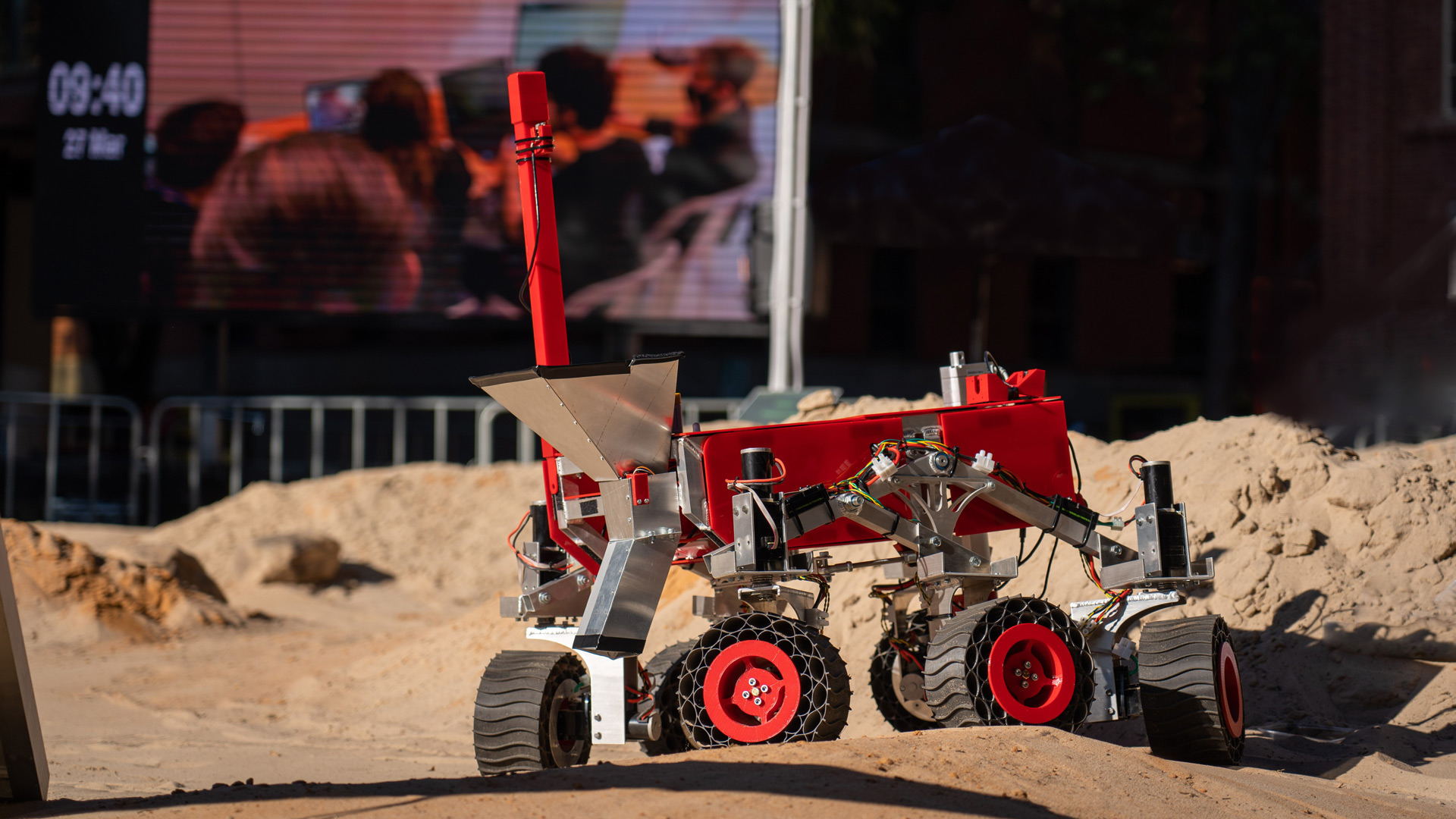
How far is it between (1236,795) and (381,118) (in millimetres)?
14986

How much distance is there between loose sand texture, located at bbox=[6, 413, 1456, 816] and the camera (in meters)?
4.46

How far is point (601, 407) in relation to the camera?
5.00 metres

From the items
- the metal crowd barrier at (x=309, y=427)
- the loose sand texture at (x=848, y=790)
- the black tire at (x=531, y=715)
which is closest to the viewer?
the loose sand texture at (x=848, y=790)

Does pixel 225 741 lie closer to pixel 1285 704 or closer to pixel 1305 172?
pixel 1285 704

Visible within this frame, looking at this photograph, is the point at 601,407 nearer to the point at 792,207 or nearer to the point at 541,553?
the point at 541,553

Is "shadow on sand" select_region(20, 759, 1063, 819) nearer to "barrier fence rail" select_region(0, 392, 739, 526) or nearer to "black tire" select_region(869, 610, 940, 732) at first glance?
"black tire" select_region(869, 610, 940, 732)

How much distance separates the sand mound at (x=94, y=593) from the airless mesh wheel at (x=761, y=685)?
842 centimetres

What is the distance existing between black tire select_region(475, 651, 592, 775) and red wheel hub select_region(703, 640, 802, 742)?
1.83 ft

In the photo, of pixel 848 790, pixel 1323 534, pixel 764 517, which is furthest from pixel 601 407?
pixel 1323 534

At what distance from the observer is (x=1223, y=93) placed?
23469 mm

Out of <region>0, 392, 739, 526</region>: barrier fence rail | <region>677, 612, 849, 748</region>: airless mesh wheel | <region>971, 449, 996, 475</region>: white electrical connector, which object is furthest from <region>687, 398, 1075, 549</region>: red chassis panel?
<region>0, 392, 739, 526</region>: barrier fence rail

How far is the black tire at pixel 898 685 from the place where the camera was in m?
6.55

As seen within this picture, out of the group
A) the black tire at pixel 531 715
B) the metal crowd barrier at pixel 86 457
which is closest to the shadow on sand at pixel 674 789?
the black tire at pixel 531 715

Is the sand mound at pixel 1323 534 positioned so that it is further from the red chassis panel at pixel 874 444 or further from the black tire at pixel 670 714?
the black tire at pixel 670 714
